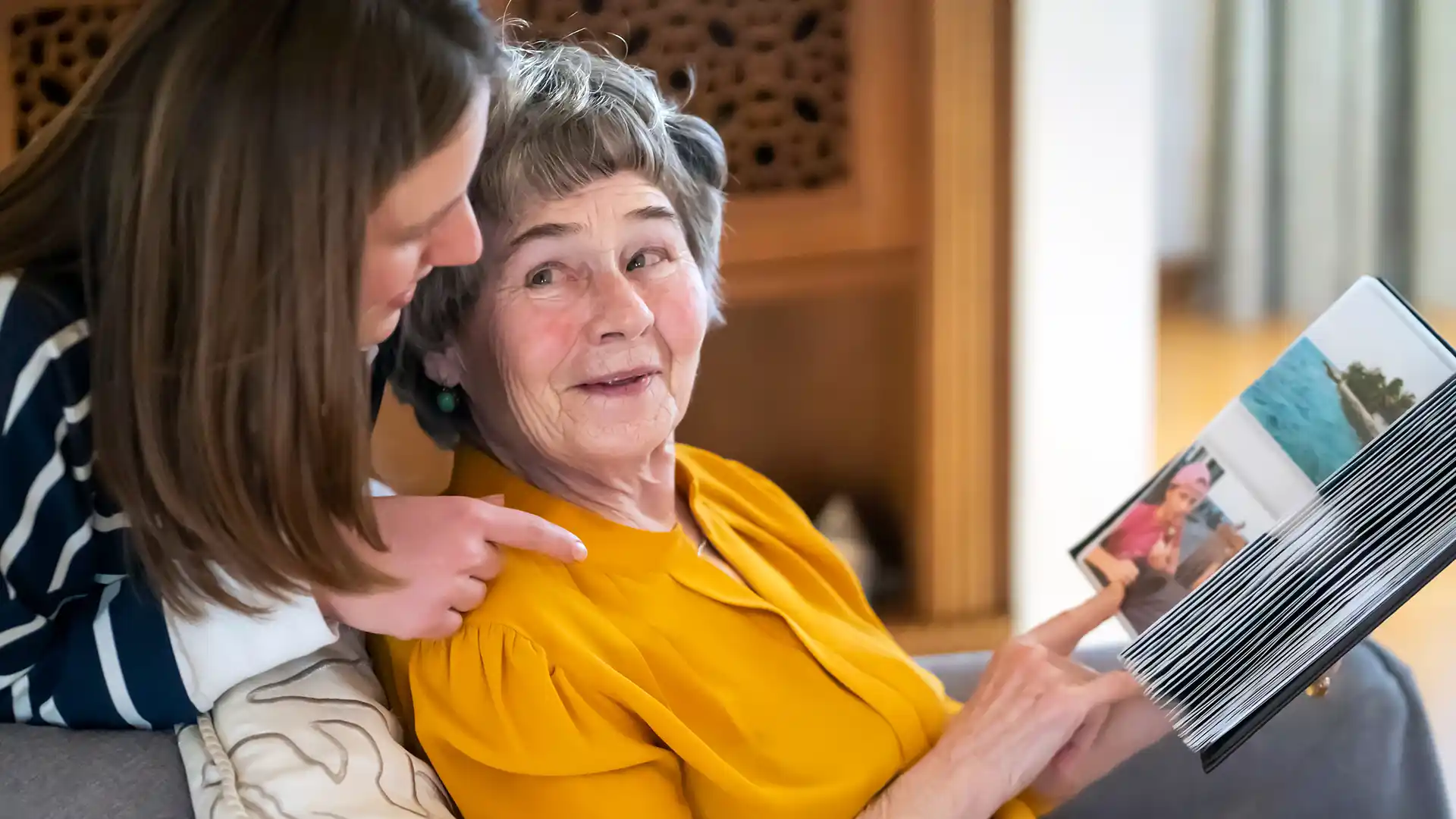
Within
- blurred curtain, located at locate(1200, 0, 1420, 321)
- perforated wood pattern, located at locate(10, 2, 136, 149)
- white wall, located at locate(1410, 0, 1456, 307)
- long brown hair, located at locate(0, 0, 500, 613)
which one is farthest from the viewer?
blurred curtain, located at locate(1200, 0, 1420, 321)

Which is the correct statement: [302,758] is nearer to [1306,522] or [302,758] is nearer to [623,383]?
[623,383]

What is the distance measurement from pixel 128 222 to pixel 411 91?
197 millimetres

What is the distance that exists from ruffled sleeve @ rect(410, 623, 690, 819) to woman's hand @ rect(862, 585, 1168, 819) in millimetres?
216

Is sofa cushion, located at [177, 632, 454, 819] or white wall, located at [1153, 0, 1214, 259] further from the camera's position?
white wall, located at [1153, 0, 1214, 259]

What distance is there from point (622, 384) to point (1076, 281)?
1.09 metres

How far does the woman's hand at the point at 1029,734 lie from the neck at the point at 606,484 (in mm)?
312

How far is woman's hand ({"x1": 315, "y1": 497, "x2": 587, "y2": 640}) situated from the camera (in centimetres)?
94

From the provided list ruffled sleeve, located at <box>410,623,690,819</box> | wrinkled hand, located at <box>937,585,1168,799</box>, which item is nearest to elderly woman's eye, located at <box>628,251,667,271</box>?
ruffled sleeve, located at <box>410,623,690,819</box>

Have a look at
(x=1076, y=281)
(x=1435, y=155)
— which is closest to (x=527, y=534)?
(x=1076, y=281)

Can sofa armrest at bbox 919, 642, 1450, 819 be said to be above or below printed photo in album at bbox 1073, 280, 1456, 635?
below

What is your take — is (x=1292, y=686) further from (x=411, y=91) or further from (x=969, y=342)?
(x=969, y=342)

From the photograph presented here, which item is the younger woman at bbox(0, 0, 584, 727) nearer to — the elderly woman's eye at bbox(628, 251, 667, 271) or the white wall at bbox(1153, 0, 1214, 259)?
the elderly woman's eye at bbox(628, 251, 667, 271)

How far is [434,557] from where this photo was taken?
95 centimetres

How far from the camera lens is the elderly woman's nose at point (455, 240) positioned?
89 cm
